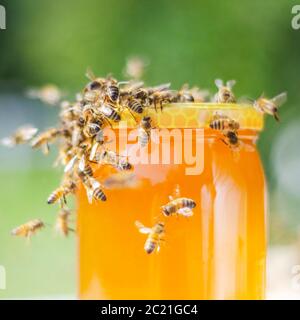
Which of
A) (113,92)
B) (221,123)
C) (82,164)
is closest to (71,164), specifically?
(82,164)

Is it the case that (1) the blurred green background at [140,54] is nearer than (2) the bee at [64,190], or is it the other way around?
(2) the bee at [64,190]

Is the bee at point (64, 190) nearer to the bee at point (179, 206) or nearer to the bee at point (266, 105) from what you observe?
the bee at point (179, 206)

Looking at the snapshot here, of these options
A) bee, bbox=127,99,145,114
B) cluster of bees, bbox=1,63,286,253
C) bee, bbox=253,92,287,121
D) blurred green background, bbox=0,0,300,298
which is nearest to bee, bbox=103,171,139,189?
cluster of bees, bbox=1,63,286,253

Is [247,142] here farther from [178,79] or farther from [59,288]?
[178,79]

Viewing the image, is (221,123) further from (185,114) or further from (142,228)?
(142,228)

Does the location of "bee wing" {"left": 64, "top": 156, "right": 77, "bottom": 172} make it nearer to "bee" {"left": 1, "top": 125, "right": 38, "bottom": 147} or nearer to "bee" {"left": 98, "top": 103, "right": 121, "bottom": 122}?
"bee" {"left": 98, "top": 103, "right": 121, "bottom": 122}

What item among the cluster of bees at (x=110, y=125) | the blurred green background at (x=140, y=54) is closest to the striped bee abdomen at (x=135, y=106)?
the cluster of bees at (x=110, y=125)
